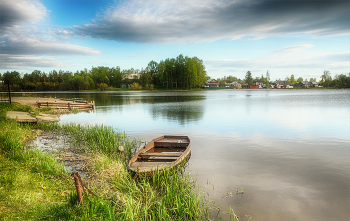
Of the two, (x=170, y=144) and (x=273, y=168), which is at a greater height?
(x=170, y=144)

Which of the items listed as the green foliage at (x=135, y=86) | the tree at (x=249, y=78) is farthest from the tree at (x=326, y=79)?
the green foliage at (x=135, y=86)

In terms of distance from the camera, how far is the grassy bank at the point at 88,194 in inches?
236

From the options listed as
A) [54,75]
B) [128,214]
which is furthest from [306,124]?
[54,75]

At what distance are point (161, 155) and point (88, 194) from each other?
6074 mm

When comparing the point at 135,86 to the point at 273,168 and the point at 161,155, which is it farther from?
the point at 273,168

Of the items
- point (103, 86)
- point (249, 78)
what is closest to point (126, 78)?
point (103, 86)

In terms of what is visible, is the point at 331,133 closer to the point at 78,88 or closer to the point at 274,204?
the point at 274,204

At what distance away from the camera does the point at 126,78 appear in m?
154

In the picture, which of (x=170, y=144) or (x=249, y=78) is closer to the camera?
(x=170, y=144)

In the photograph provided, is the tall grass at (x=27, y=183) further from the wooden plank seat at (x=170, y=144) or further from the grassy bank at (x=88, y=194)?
the wooden plank seat at (x=170, y=144)

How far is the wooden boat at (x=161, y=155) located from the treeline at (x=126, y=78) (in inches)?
4026

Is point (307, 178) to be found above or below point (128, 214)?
below

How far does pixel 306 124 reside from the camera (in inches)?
1083

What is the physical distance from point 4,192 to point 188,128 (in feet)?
64.8
